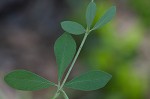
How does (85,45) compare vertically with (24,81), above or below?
below

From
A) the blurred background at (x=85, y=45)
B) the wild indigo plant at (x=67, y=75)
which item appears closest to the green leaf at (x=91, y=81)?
the wild indigo plant at (x=67, y=75)

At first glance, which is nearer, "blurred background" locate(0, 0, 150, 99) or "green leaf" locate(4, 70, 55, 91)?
"green leaf" locate(4, 70, 55, 91)

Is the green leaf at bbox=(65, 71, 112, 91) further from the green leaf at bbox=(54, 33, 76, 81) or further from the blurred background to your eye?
the blurred background

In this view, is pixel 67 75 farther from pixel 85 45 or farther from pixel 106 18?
pixel 85 45

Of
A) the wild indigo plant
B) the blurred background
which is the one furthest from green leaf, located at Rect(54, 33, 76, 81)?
the blurred background

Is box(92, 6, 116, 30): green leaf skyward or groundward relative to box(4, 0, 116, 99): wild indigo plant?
skyward

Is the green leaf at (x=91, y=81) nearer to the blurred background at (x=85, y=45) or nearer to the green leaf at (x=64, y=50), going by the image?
the green leaf at (x=64, y=50)

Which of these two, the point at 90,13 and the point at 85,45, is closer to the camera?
the point at 90,13

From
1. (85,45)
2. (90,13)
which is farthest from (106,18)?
(85,45)
